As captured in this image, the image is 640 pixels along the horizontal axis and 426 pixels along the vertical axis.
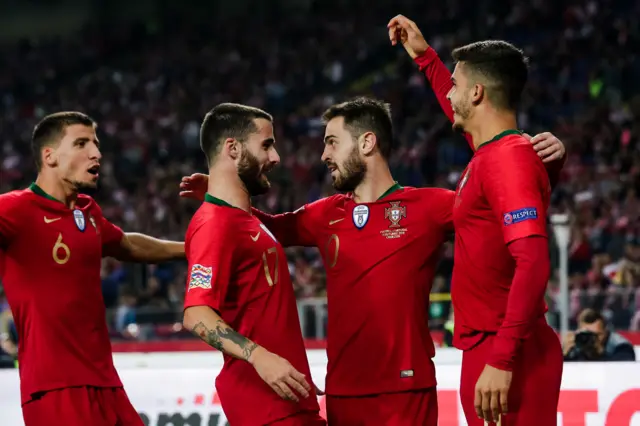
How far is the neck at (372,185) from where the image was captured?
496 cm

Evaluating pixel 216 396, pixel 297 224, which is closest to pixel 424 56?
pixel 297 224

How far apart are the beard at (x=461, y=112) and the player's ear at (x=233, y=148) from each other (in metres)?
0.98

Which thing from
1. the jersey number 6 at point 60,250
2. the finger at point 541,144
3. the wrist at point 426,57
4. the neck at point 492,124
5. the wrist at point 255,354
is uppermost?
the wrist at point 426,57

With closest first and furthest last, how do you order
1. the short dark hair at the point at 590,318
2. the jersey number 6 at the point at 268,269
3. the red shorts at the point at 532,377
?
the red shorts at the point at 532,377, the jersey number 6 at the point at 268,269, the short dark hair at the point at 590,318

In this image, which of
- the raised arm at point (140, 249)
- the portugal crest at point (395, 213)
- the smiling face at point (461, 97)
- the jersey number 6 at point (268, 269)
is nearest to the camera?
the smiling face at point (461, 97)

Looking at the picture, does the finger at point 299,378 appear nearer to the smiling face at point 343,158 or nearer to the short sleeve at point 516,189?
the short sleeve at point 516,189

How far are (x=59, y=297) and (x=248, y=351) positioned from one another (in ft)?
4.36

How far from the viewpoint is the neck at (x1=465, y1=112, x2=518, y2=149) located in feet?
13.8

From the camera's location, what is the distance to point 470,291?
4188 mm

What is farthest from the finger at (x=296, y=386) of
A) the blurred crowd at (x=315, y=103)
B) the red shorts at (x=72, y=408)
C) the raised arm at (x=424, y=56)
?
the blurred crowd at (x=315, y=103)

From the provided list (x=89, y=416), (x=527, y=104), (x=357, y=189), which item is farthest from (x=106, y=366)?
(x=527, y=104)

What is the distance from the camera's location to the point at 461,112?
430 centimetres

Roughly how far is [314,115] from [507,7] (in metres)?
4.23

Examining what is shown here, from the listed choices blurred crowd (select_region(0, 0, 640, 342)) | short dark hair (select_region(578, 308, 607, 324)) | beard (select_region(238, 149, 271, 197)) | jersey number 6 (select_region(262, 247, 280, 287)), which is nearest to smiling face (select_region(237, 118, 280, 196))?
beard (select_region(238, 149, 271, 197))
